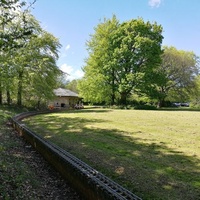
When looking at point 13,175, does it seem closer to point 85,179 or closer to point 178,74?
point 85,179

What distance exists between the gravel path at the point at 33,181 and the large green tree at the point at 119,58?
28.5m

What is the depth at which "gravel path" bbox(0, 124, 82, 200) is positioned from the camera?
18.4 ft

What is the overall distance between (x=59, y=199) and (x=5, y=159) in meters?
3.24

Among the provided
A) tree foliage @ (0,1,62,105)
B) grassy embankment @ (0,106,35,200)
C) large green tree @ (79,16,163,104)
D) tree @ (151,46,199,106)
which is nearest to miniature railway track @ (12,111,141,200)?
grassy embankment @ (0,106,35,200)

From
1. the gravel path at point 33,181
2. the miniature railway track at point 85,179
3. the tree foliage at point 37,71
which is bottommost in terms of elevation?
the gravel path at point 33,181

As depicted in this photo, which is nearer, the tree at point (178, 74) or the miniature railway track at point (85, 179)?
the miniature railway track at point (85, 179)

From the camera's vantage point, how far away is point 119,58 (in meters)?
37.3

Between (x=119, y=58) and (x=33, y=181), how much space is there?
32224 millimetres

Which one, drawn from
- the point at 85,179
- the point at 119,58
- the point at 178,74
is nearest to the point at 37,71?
the point at 119,58

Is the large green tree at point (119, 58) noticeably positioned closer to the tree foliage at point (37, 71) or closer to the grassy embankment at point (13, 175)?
the tree foliage at point (37, 71)

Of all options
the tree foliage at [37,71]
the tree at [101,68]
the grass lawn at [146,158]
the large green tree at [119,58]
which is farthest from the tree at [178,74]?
the grass lawn at [146,158]

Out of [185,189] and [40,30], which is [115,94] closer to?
[40,30]

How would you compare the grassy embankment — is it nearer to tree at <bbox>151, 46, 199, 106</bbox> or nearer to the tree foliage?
the tree foliage

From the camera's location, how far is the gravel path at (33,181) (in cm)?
562
